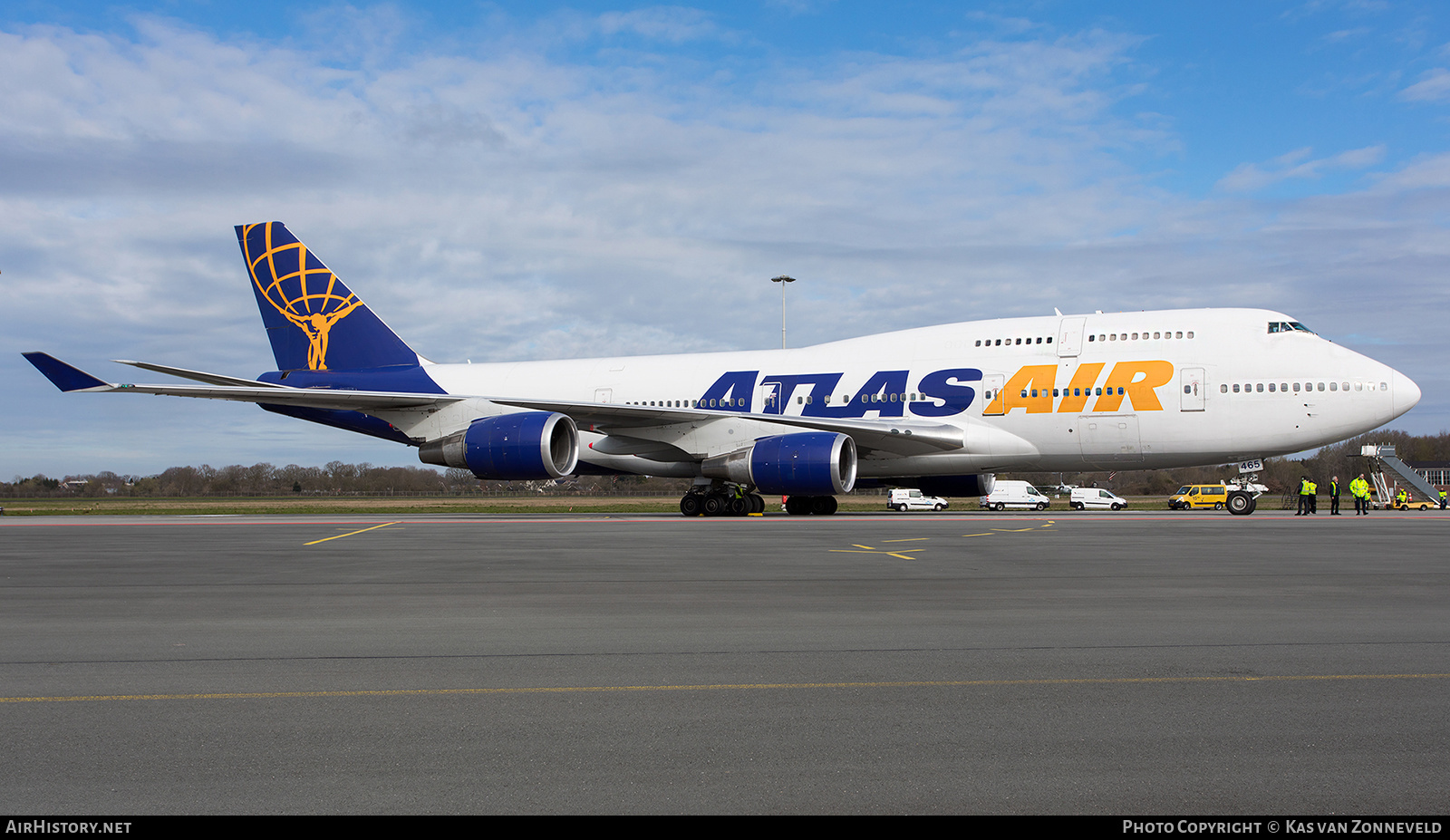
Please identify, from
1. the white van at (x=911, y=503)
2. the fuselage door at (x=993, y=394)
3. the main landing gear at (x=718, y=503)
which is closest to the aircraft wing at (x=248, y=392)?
the main landing gear at (x=718, y=503)

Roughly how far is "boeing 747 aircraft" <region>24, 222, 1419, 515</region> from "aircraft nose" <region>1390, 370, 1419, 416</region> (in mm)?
46

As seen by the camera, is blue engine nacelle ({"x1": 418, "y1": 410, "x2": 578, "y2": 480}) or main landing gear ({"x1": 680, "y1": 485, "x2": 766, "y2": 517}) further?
main landing gear ({"x1": 680, "y1": 485, "x2": 766, "y2": 517})

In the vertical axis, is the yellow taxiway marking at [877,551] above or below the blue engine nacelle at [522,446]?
below

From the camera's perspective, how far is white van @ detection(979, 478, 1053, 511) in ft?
181

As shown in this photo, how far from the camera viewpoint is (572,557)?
12.7 m

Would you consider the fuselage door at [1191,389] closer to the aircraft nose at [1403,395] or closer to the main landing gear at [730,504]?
the aircraft nose at [1403,395]

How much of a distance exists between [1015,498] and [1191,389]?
34.4 m

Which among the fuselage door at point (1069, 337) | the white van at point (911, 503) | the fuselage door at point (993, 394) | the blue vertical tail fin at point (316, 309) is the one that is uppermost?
the blue vertical tail fin at point (316, 309)

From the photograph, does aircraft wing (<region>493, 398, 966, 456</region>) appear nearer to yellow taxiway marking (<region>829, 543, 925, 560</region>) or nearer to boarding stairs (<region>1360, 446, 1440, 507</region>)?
yellow taxiway marking (<region>829, 543, 925, 560</region>)

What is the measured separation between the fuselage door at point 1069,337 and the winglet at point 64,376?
78.1 feet

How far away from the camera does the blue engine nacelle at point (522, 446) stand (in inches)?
963

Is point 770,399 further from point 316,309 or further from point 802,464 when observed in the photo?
point 316,309

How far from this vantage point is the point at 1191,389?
22.8 m

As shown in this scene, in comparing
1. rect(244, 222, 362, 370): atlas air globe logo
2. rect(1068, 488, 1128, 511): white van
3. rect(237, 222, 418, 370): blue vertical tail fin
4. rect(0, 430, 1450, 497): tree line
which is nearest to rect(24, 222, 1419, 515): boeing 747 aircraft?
rect(237, 222, 418, 370): blue vertical tail fin
